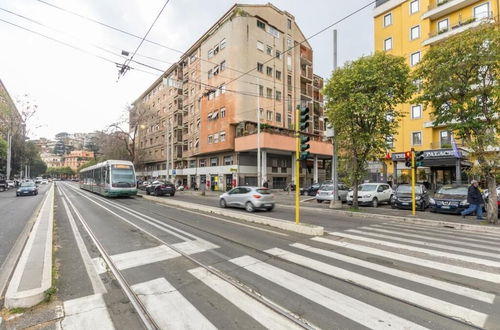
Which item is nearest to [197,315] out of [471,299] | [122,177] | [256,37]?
[471,299]

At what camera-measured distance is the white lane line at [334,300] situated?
3070mm

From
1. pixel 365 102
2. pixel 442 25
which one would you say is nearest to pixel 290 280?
pixel 365 102

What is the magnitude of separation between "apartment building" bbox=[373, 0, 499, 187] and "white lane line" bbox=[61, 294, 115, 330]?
28.3 m

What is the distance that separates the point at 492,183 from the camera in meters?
10.5

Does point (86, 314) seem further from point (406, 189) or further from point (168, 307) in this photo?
point (406, 189)

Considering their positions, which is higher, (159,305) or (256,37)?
(256,37)

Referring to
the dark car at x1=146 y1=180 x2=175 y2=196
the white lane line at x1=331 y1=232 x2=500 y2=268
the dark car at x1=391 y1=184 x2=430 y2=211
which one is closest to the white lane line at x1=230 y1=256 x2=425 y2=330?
the white lane line at x1=331 y1=232 x2=500 y2=268

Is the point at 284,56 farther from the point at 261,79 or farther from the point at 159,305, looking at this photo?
the point at 159,305

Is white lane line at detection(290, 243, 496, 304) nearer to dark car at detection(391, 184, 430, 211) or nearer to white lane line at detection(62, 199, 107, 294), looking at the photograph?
white lane line at detection(62, 199, 107, 294)

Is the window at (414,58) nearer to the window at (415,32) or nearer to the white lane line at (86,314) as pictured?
the window at (415,32)

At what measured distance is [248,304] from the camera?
3.54 meters

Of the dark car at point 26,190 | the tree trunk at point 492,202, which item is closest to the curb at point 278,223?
the tree trunk at point 492,202

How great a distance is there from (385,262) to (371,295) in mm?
1826

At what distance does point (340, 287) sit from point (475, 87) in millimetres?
11354
